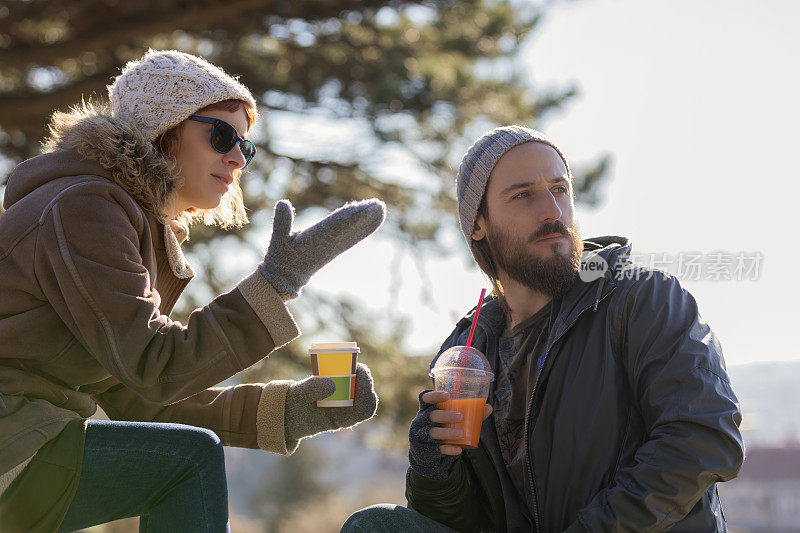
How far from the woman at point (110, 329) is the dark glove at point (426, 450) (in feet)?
2.00

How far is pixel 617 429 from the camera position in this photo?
240 cm

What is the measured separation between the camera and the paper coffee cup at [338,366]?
2.46 m

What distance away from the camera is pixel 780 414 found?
2645cm

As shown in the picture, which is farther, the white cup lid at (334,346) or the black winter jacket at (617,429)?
the white cup lid at (334,346)

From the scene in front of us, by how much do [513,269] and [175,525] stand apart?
1550 mm

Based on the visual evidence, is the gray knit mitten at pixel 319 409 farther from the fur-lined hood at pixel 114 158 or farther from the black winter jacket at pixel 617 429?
the fur-lined hood at pixel 114 158

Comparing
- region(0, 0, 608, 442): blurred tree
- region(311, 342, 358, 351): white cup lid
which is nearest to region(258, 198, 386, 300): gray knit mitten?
region(311, 342, 358, 351): white cup lid

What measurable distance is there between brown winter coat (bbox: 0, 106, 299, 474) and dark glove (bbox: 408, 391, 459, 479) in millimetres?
611

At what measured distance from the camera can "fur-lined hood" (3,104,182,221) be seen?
2180 millimetres

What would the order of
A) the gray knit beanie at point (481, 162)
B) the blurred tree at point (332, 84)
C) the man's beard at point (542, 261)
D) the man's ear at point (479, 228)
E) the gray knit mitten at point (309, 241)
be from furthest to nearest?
the blurred tree at point (332, 84)
the man's ear at point (479, 228)
the gray knit beanie at point (481, 162)
the man's beard at point (542, 261)
the gray knit mitten at point (309, 241)

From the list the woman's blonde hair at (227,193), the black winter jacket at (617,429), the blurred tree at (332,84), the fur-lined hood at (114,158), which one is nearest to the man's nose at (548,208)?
the black winter jacket at (617,429)

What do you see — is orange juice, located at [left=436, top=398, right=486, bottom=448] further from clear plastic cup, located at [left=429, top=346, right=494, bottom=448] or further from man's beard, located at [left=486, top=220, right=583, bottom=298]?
man's beard, located at [left=486, top=220, right=583, bottom=298]

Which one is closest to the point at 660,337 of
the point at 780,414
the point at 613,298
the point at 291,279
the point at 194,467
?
the point at 613,298

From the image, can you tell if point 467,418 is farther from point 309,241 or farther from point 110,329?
point 110,329
